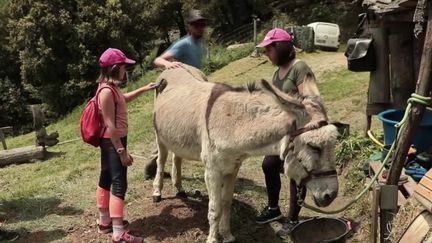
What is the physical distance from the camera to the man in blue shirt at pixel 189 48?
221 inches

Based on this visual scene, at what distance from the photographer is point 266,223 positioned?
205 inches

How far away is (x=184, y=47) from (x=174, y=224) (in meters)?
2.06

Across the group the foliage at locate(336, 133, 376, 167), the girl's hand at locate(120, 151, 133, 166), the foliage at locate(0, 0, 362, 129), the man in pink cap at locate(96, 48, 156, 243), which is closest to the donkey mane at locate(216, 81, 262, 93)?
the man in pink cap at locate(96, 48, 156, 243)

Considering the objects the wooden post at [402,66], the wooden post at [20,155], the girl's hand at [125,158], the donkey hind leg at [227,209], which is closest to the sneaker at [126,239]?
the girl's hand at [125,158]

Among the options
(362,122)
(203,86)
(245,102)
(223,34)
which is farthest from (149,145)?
(223,34)

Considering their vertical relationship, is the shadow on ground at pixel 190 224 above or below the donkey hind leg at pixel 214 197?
below

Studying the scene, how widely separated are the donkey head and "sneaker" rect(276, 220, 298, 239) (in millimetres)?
1129

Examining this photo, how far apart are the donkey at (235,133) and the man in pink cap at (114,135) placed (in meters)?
0.62

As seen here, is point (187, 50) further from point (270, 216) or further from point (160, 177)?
point (270, 216)

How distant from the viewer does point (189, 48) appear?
19.1 ft

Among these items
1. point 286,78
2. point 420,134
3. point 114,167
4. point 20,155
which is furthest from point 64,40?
point 420,134

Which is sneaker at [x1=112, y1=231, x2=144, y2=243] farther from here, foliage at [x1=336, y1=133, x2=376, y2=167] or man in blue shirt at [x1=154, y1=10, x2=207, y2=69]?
foliage at [x1=336, y1=133, x2=376, y2=167]

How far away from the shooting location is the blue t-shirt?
579cm

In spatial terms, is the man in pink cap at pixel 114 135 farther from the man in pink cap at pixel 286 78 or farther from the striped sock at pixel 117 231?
the man in pink cap at pixel 286 78
